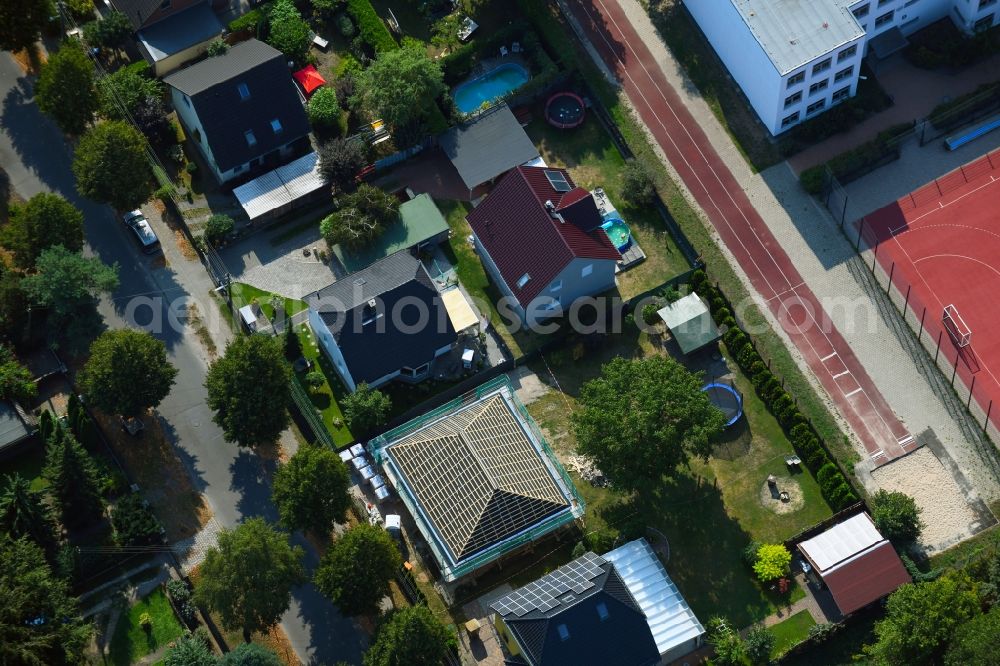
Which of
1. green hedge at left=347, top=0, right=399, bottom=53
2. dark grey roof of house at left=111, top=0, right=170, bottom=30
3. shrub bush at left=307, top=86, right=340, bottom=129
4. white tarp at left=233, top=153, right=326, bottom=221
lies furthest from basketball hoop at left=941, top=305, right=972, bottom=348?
dark grey roof of house at left=111, top=0, right=170, bottom=30

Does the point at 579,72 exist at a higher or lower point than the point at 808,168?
higher

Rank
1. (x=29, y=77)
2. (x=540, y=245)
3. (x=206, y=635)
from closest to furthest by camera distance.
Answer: (x=206, y=635) < (x=540, y=245) < (x=29, y=77)

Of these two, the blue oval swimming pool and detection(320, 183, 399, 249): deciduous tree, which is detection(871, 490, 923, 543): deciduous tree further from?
the blue oval swimming pool

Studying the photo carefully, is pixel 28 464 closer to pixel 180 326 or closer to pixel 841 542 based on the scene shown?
pixel 180 326

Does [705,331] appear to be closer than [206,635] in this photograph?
No

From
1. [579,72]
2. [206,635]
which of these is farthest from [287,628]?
[579,72]

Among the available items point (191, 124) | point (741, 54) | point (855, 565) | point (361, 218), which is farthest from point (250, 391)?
point (741, 54)

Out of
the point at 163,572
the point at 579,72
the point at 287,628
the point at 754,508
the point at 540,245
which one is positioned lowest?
the point at 754,508

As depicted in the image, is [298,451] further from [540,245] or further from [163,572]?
[540,245]
